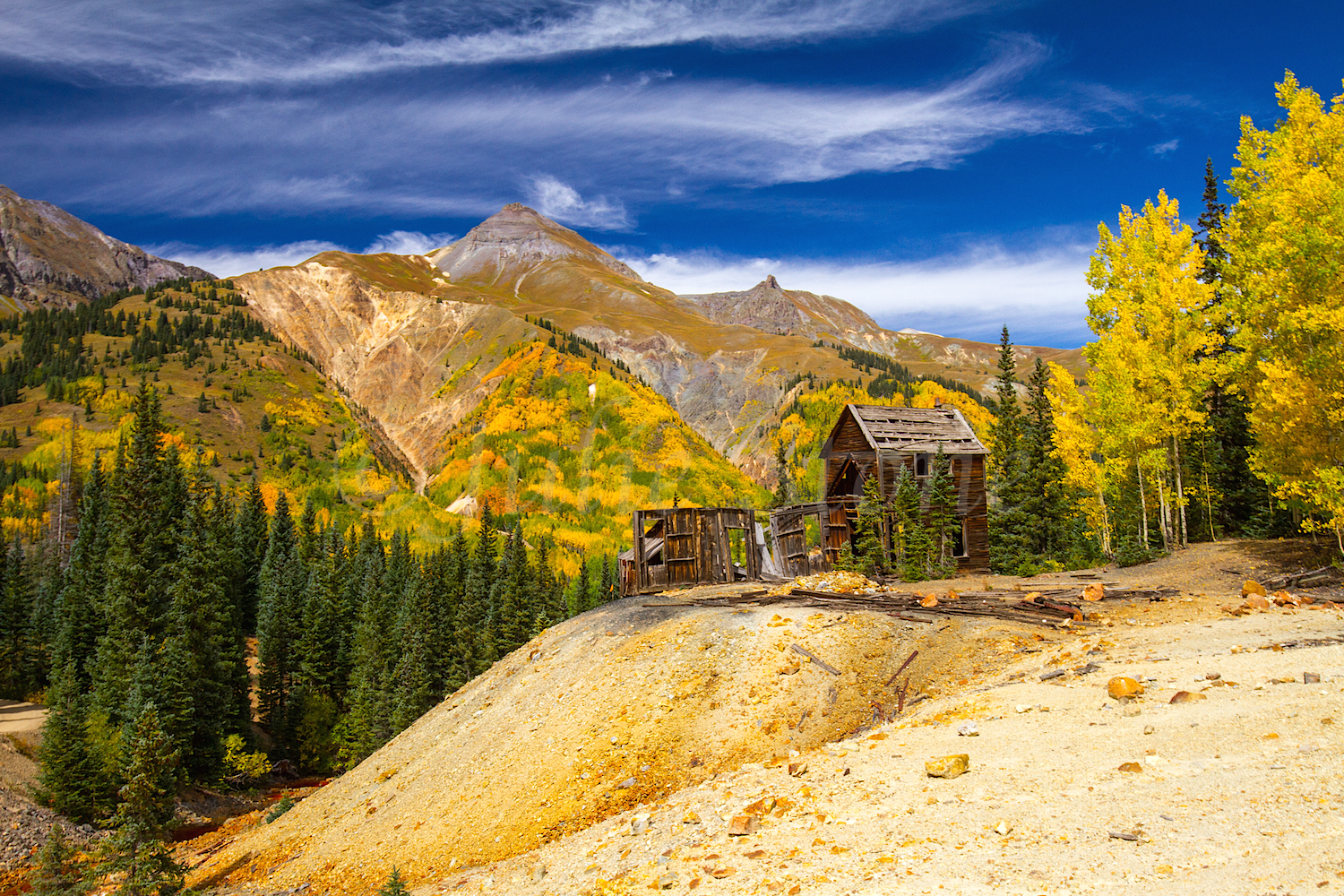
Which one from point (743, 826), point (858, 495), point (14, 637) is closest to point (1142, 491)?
point (858, 495)

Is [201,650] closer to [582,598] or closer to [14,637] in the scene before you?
[14,637]

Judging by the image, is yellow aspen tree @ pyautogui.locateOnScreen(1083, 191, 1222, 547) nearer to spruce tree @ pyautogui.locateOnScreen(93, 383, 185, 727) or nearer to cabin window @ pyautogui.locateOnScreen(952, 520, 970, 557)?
cabin window @ pyautogui.locateOnScreen(952, 520, 970, 557)

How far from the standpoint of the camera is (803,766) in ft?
34.2

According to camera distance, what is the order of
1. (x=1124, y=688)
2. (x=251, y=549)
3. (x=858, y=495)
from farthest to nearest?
(x=251, y=549) < (x=858, y=495) < (x=1124, y=688)

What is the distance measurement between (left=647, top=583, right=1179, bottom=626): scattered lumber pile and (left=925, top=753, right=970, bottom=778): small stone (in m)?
6.80

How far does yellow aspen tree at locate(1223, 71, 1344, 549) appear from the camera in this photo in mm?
19031

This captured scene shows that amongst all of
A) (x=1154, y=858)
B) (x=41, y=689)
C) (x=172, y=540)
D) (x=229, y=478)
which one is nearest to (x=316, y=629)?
(x=172, y=540)

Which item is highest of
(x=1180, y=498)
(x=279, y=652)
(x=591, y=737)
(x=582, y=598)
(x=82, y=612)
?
(x=1180, y=498)

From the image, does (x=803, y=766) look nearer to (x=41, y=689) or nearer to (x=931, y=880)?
(x=931, y=880)

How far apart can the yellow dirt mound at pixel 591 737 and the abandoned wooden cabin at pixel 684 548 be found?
4.52 metres

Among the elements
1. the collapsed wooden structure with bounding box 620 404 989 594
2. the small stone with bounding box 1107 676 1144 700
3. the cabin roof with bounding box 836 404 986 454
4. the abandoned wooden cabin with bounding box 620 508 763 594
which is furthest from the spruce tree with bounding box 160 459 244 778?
the small stone with bounding box 1107 676 1144 700

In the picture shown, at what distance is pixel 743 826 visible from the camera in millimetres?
9102

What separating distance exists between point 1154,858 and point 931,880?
6.28ft

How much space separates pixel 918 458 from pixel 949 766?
2838cm
